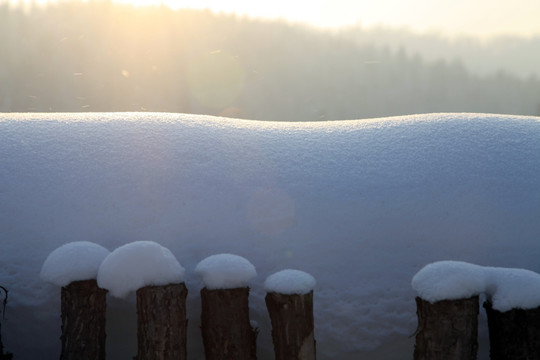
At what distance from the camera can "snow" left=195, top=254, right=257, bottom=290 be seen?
3.54m

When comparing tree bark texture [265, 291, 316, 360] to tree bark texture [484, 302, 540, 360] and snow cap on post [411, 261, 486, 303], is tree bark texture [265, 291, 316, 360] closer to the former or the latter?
snow cap on post [411, 261, 486, 303]

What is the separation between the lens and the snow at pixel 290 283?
3.47 m

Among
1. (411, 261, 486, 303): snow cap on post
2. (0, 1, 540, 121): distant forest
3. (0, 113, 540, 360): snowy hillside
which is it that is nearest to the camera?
(411, 261, 486, 303): snow cap on post

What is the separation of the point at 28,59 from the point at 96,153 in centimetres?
3619

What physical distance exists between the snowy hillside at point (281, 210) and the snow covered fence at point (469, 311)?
2.61ft

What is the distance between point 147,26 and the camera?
44.9 meters

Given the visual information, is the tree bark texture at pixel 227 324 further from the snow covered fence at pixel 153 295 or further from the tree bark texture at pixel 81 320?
the tree bark texture at pixel 81 320

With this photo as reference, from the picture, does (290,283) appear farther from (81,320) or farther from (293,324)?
(81,320)

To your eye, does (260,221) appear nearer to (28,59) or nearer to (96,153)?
(96,153)

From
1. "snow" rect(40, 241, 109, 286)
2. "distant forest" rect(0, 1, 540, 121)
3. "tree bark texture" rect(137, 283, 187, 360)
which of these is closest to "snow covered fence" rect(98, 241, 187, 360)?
"tree bark texture" rect(137, 283, 187, 360)

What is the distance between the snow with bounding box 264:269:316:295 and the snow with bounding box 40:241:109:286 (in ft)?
3.74

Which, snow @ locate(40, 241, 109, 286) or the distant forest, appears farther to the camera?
the distant forest

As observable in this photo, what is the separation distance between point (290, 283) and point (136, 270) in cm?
95

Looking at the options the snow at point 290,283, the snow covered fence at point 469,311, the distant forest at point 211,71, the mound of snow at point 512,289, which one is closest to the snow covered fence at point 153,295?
the snow at point 290,283
